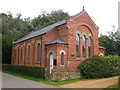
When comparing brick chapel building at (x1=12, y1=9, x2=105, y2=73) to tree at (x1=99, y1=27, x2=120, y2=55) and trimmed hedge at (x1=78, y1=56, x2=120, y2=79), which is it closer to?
trimmed hedge at (x1=78, y1=56, x2=120, y2=79)

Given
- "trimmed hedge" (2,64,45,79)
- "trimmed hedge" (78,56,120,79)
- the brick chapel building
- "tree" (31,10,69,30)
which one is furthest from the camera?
"tree" (31,10,69,30)

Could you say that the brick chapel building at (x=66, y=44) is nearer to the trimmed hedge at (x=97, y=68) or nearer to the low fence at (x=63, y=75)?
the low fence at (x=63, y=75)

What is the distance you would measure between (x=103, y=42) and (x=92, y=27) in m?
15.3

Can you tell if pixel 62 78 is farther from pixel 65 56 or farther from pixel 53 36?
pixel 53 36

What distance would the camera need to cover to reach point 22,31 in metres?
49.0

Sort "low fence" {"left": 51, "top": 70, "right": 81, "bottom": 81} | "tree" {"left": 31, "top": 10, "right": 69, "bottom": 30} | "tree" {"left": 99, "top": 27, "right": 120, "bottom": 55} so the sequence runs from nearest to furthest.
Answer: "low fence" {"left": 51, "top": 70, "right": 81, "bottom": 81}
"tree" {"left": 99, "top": 27, "right": 120, "bottom": 55}
"tree" {"left": 31, "top": 10, "right": 69, "bottom": 30}

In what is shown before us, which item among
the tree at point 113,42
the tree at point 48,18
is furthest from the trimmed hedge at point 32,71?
the tree at point 48,18

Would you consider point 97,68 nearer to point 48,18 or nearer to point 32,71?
point 32,71

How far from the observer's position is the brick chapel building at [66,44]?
20906mm

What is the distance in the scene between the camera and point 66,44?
21.5 metres

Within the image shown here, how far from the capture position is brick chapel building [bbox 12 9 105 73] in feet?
68.6

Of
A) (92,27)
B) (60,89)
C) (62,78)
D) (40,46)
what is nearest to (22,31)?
(40,46)

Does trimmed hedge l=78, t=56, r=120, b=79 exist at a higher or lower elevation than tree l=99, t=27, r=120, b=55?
lower

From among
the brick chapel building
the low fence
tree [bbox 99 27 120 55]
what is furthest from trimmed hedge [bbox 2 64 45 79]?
tree [bbox 99 27 120 55]
